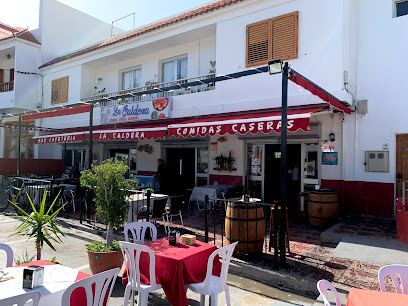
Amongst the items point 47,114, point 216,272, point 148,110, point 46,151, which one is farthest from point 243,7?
point 46,151

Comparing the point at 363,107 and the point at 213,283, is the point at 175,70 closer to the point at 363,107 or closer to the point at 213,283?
the point at 363,107

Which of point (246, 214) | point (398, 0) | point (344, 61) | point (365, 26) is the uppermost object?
point (398, 0)

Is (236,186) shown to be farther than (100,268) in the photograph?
Yes

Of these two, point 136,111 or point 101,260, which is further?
point 136,111

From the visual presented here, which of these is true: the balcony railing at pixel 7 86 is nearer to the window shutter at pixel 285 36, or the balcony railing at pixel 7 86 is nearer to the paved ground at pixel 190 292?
the paved ground at pixel 190 292

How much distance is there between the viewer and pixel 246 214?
18.4ft

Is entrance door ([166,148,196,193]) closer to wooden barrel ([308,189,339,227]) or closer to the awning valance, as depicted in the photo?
the awning valance

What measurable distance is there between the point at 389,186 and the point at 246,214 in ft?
16.8

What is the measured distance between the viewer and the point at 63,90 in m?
16.8

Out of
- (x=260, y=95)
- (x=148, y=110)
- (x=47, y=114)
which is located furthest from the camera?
(x=148, y=110)

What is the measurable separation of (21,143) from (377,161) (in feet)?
66.2

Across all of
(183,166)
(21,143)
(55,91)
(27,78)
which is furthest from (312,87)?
(21,143)

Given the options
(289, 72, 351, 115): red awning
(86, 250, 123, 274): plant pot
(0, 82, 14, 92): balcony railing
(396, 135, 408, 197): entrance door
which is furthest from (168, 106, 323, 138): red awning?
(0, 82, 14, 92): balcony railing

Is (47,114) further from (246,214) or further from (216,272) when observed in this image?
(216,272)
